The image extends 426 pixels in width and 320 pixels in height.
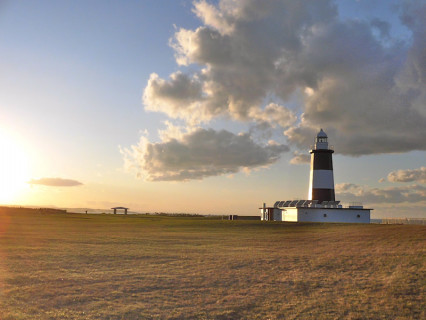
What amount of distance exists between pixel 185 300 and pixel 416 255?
40.2 ft

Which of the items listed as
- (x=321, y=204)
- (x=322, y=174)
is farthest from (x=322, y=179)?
(x=321, y=204)

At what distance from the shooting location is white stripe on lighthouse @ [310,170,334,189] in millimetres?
56906

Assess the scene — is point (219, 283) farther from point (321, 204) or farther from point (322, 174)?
point (322, 174)

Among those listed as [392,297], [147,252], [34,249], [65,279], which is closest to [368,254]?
[392,297]

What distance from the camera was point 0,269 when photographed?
18.7 m

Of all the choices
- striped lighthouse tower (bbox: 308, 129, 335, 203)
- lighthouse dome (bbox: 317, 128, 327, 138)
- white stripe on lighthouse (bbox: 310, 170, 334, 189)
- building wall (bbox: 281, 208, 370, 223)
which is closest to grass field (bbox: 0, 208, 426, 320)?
building wall (bbox: 281, 208, 370, 223)

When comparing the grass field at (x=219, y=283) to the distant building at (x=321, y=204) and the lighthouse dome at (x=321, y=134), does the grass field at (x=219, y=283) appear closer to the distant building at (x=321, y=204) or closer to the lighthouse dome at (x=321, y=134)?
the distant building at (x=321, y=204)

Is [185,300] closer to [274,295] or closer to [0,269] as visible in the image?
[274,295]

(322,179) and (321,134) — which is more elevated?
(321,134)

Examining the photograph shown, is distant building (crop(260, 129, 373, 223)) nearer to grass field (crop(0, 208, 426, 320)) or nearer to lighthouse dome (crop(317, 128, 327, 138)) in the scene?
lighthouse dome (crop(317, 128, 327, 138))

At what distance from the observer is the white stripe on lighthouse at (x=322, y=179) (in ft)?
187

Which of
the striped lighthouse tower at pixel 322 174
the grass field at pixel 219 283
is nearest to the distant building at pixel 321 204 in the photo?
the striped lighthouse tower at pixel 322 174

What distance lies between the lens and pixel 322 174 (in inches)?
2254

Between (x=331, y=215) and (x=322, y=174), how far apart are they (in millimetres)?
6785
